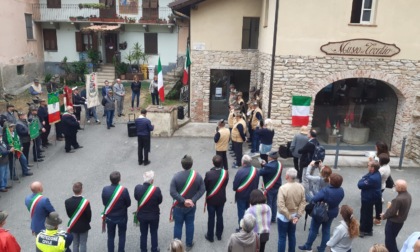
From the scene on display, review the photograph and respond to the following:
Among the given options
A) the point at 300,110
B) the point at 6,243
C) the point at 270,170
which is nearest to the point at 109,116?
the point at 300,110

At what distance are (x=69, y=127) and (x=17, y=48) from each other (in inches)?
527

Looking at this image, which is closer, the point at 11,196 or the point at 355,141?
the point at 11,196

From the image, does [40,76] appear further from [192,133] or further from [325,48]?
[325,48]

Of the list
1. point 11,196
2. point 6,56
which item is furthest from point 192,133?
point 6,56

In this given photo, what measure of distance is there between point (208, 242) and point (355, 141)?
866 cm

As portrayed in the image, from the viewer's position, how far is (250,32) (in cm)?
1574

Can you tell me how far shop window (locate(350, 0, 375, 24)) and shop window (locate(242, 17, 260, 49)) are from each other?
4.68 meters

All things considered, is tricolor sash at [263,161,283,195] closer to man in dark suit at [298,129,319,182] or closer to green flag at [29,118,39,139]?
man in dark suit at [298,129,319,182]

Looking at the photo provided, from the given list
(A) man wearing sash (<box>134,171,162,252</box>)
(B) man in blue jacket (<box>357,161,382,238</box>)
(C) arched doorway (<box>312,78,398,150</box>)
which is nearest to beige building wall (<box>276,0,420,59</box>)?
(C) arched doorway (<box>312,78,398,150</box>)

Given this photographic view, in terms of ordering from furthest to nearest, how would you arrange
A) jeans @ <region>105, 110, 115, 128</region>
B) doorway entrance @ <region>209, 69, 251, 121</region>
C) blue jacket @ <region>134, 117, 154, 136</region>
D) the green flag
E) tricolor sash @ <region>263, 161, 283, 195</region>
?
doorway entrance @ <region>209, 69, 251, 121</region>, jeans @ <region>105, 110, 115, 128</region>, blue jacket @ <region>134, 117, 154, 136</region>, the green flag, tricolor sash @ <region>263, 161, 283, 195</region>

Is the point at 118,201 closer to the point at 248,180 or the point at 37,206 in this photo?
the point at 37,206

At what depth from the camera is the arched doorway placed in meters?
13.1

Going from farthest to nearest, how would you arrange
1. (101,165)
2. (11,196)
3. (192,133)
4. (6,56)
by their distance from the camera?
(6,56) < (192,133) < (101,165) < (11,196)

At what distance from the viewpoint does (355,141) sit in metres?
13.5
